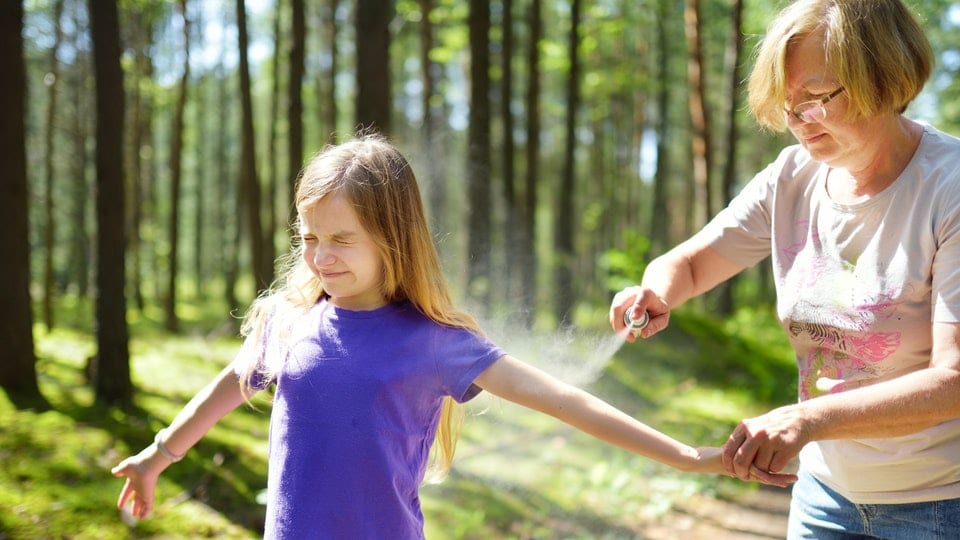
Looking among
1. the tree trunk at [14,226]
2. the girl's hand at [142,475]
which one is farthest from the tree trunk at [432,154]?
the tree trunk at [14,226]

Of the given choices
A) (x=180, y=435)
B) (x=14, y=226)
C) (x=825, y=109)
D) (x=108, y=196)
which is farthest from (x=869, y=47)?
(x=14, y=226)

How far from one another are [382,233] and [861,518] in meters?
1.42

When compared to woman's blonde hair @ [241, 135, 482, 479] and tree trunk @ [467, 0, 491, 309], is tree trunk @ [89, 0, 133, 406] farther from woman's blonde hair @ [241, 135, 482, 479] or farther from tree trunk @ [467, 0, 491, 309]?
woman's blonde hair @ [241, 135, 482, 479]

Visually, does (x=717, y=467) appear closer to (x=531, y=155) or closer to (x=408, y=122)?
(x=531, y=155)

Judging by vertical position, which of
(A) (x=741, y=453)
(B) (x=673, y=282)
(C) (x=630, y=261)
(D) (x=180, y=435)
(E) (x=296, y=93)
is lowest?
(C) (x=630, y=261)

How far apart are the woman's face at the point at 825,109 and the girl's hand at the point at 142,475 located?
1.98 meters

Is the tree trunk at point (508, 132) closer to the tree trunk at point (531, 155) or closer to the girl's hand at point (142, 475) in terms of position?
the tree trunk at point (531, 155)

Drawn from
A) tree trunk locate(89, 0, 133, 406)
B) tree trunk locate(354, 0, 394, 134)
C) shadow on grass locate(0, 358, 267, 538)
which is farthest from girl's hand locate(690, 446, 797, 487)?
tree trunk locate(89, 0, 133, 406)

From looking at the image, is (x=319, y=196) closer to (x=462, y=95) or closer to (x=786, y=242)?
(x=786, y=242)

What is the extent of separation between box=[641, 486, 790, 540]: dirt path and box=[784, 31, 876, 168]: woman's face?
15.2 feet

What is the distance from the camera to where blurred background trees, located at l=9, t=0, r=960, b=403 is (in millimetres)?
7324

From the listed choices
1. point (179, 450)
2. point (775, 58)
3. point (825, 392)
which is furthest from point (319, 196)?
point (825, 392)

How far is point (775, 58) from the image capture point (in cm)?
206

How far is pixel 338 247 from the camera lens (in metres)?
2.11
